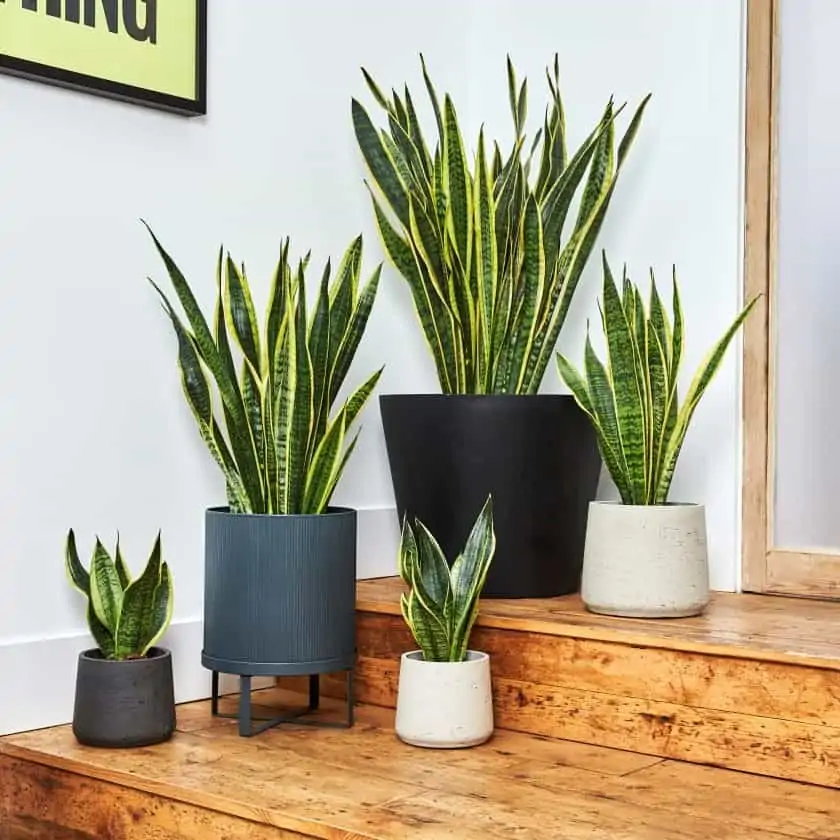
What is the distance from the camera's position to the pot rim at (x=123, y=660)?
1.56 m

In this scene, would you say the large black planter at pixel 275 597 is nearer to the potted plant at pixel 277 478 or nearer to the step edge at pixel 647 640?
the potted plant at pixel 277 478

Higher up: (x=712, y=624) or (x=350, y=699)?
(x=712, y=624)

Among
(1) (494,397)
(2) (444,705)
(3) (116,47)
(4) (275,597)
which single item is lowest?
(2) (444,705)

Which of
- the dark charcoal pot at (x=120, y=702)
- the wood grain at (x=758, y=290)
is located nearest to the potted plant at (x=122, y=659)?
the dark charcoal pot at (x=120, y=702)

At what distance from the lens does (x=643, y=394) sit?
68.9 inches

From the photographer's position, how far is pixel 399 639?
181cm

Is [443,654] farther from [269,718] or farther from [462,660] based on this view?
[269,718]

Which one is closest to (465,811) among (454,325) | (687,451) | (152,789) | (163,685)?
(152,789)

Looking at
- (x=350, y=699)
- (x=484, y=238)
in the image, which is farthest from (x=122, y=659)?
(x=484, y=238)

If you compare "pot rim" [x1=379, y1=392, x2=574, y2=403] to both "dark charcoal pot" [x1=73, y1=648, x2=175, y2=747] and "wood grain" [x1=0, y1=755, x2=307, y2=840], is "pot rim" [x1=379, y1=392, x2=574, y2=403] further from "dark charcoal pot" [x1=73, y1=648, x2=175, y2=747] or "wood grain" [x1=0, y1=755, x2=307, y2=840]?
"wood grain" [x1=0, y1=755, x2=307, y2=840]

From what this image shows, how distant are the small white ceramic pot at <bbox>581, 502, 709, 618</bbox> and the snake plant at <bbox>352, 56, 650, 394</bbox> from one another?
318 millimetres

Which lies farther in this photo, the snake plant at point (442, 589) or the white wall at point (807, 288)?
the white wall at point (807, 288)

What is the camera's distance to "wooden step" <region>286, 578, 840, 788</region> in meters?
1.45

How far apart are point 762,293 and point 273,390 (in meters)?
0.87
